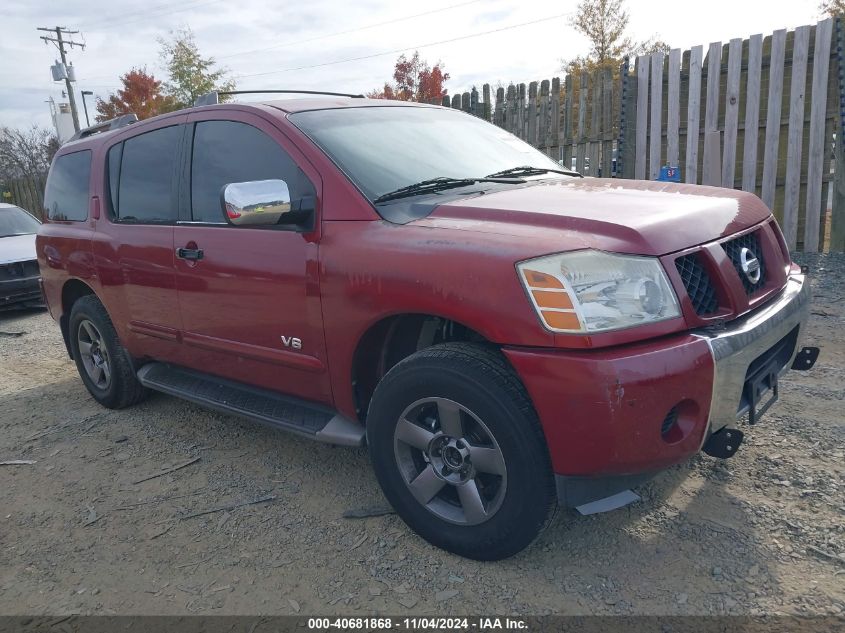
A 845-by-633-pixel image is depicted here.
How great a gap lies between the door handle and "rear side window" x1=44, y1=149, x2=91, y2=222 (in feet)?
4.48

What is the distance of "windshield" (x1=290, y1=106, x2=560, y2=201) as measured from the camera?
2.96 m

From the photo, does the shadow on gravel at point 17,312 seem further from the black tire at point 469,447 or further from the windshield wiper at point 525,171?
the black tire at point 469,447

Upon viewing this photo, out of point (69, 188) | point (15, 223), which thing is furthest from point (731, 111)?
point (15, 223)

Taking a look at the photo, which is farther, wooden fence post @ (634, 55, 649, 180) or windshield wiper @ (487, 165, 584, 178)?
wooden fence post @ (634, 55, 649, 180)

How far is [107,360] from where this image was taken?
446 centimetres

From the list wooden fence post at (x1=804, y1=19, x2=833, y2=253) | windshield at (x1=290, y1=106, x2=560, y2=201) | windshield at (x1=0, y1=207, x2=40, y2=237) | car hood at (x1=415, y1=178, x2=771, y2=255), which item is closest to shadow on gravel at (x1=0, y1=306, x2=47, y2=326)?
windshield at (x1=0, y1=207, x2=40, y2=237)

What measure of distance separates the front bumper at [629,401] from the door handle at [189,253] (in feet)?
6.23

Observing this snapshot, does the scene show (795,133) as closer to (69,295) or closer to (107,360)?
(107,360)

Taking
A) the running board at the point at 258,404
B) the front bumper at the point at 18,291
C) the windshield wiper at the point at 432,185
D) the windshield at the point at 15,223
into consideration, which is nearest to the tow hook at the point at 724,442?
the running board at the point at 258,404

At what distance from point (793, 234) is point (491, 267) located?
6.18 metres

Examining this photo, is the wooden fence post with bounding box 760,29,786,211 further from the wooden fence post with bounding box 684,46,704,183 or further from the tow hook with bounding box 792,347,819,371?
the tow hook with bounding box 792,347,819,371

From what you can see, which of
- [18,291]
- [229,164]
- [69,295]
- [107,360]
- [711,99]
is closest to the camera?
[229,164]

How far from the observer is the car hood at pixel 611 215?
7.52 feet

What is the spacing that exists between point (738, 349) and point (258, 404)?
86.7 inches
